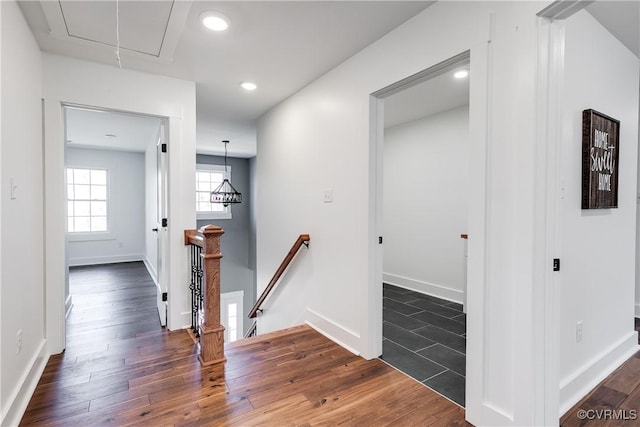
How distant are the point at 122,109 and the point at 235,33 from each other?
1.34 metres

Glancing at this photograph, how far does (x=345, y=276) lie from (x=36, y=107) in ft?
8.80

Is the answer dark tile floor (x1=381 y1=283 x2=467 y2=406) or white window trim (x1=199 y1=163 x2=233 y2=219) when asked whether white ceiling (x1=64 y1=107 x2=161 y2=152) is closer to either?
white window trim (x1=199 y1=163 x2=233 y2=219)

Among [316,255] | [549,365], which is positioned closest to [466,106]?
[316,255]

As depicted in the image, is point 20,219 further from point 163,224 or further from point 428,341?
point 428,341

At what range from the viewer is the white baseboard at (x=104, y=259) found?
260 inches

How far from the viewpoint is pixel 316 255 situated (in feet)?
10.4

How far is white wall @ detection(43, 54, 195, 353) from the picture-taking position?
261 centimetres

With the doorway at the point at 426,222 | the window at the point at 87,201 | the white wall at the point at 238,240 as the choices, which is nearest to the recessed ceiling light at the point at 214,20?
the doorway at the point at 426,222

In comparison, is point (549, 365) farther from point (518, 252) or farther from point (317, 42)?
point (317, 42)

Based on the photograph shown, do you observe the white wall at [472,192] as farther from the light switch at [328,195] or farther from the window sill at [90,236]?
the window sill at [90,236]

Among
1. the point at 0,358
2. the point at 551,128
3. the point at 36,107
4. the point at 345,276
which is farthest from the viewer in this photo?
the point at 345,276

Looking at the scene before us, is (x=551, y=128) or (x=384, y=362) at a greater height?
(x=551, y=128)

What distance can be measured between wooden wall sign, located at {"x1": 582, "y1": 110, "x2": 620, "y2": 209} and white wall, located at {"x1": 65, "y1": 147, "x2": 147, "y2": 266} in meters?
7.49

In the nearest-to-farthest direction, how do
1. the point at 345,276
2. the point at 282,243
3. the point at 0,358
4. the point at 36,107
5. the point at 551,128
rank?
the point at 551,128 < the point at 0,358 < the point at 36,107 < the point at 345,276 < the point at 282,243
